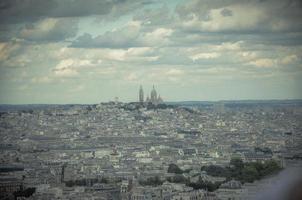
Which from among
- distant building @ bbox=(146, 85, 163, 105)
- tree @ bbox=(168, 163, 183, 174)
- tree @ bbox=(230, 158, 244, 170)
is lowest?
tree @ bbox=(168, 163, 183, 174)

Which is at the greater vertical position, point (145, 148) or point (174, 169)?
point (145, 148)

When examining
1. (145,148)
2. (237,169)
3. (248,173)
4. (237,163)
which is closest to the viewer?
(248,173)

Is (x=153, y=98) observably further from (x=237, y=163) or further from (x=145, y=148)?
(x=237, y=163)

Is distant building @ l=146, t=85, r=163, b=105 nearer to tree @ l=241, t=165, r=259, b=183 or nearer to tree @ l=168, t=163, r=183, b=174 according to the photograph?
tree @ l=168, t=163, r=183, b=174

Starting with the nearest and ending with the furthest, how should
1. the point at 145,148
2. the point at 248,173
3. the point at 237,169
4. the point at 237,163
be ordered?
the point at 248,173, the point at 237,169, the point at 237,163, the point at 145,148

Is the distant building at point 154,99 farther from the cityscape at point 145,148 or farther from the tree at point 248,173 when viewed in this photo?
the tree at point 248,173

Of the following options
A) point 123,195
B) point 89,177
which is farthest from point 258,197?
point 89,177

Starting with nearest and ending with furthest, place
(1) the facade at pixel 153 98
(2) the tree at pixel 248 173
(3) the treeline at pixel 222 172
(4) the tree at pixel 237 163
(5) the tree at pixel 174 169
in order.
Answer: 1. (2) the tree at pixel 248 173
2. (3) the treeline at pixel 222 172
3. (4) the tree at pixel 237 163
4. (5) the tree at pixel 174 169
5. (1) the facade at pixel 153 98

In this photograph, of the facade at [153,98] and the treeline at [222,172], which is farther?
the facade at [153,98]

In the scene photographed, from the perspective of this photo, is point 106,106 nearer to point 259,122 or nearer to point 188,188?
point 259,122

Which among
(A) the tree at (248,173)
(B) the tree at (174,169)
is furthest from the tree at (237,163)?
(B) the tree at (174,169)

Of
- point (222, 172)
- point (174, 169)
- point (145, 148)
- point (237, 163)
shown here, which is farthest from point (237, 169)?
point (145, 148)

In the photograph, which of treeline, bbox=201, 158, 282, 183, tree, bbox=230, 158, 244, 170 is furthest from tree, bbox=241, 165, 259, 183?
tree, bbox=230, 158, 244, 170
